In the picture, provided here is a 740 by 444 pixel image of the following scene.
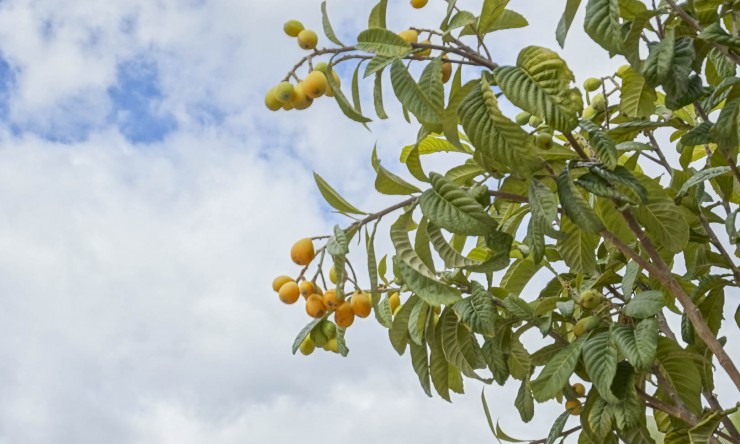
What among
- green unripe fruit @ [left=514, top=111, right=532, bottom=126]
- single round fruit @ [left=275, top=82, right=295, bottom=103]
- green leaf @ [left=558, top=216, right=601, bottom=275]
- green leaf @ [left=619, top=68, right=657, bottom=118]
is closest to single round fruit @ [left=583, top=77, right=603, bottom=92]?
green unripe fruit @ [left=514, top=111, right=532, bottom=126]

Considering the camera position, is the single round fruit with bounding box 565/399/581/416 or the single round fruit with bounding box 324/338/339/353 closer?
the single round fruit with bounding box 324/338/339/353

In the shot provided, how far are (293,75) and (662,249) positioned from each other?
0.96m

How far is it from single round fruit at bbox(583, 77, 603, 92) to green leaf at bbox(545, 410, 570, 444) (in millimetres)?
847

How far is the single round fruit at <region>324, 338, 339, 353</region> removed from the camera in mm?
1771

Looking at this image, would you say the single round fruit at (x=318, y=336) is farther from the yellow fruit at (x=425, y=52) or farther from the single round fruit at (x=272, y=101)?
the yellow fruit at (x=425, y=52)

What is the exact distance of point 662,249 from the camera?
6.38 ft

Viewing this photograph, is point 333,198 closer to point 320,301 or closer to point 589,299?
point 320,301

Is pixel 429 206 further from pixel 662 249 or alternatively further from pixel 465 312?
pixel 662 249

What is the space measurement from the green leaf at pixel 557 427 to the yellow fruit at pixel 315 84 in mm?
1000

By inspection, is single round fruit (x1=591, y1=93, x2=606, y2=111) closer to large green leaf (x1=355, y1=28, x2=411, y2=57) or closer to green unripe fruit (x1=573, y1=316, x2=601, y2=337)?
green unripe fruit (x1=573, y1=316, x2=601, y2=337)

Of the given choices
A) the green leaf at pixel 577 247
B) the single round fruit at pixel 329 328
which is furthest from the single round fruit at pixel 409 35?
the single round fruit at pixel 329 328

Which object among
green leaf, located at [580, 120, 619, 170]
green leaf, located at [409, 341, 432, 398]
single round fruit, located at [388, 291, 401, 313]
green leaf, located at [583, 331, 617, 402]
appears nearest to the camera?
green leaf, located at [580, 120, 619, 170]

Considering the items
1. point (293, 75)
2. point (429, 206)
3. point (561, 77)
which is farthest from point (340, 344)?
point (561, 77)

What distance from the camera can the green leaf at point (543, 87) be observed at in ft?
4.39
